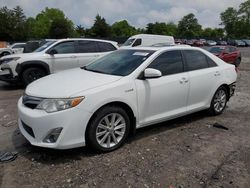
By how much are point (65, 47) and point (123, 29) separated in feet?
311

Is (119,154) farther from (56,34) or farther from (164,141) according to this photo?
(56,34)

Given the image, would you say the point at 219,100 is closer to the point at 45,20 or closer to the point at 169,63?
the point at 169,63

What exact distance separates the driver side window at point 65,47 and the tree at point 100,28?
59897 millimetres

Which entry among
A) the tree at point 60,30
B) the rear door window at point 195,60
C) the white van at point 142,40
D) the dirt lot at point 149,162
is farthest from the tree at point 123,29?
the dirt lot at point 149,162

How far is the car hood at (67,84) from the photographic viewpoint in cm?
373

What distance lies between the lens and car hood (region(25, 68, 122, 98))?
147 inches

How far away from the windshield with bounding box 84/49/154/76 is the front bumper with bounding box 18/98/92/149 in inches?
43.5

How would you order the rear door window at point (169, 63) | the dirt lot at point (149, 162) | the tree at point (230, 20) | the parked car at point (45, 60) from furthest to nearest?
the tree at point (230, 20) < the parked car at point (45, 60) < the rear door window at point (169, 63) < the dirt lot at point (149, 162)

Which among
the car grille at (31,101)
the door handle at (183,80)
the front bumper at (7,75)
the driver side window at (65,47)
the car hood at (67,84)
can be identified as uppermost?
the driver side window at (65,47)

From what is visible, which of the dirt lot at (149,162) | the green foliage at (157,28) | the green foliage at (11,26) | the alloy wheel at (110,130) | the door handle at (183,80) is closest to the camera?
the dirt lot at (149,162)

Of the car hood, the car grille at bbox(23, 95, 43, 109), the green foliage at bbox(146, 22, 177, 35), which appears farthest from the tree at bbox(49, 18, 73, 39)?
the car grille at bbox(23, 95, 43, 109)

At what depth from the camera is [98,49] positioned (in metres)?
9.70

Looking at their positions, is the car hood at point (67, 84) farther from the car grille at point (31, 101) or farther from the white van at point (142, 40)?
the white van at point (142, 40)

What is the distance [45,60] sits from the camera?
8.69 metres
